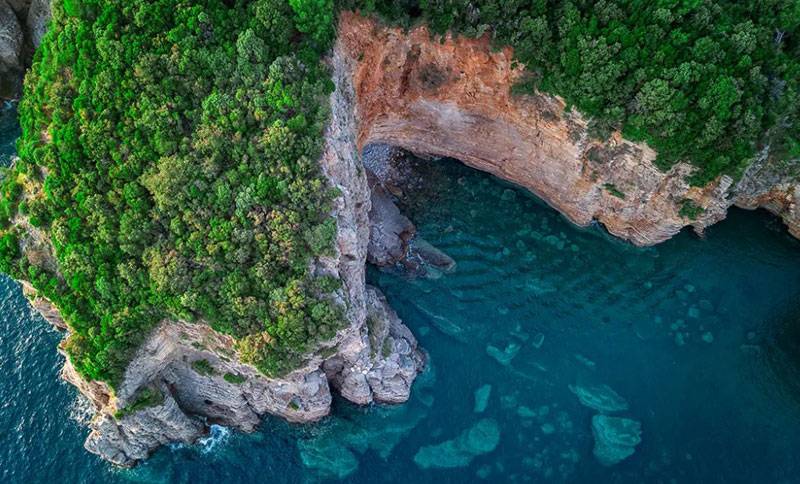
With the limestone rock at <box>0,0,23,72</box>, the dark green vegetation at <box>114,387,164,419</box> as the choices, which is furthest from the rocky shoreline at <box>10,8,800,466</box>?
the limestone rock at <box>0,0,23,72</box>

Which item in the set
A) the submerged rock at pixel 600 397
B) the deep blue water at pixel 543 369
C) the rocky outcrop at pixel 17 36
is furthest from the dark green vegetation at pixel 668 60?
the rocky outcrop at pixel 17 36

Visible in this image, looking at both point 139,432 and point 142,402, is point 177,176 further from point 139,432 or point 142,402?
point 139,432

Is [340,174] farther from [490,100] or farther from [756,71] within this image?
[756,71]

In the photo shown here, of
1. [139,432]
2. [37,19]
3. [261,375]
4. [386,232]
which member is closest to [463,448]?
[261,375]

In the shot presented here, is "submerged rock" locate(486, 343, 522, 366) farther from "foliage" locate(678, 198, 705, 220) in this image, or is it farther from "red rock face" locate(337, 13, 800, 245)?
"foliage" locate(678, 198, 705, 220)

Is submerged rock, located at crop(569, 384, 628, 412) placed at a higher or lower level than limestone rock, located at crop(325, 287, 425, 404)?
→ higher
